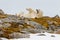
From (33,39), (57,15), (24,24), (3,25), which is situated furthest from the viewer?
(57,15)

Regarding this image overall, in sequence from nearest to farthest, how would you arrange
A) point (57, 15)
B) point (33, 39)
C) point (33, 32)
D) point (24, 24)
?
point (33, 39)
point (33, 32)
point (24, 24)
point (57, 15)

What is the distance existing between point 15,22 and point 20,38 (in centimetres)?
417

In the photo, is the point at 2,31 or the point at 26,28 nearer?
the point at 2,31

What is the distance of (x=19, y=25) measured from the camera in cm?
1435

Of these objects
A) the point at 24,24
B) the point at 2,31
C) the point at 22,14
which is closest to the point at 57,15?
the point at 22,14

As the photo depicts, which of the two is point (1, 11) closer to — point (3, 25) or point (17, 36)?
point (3, 25)

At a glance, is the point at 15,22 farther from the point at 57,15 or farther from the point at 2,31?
the point at 57,15

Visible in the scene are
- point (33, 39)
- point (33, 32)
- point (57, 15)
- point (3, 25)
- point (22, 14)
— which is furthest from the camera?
point (57, 15)

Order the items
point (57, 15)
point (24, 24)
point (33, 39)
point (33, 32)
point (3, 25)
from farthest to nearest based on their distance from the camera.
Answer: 1. point (57, 15)
2. point (24, 24)
3. point (3, 25)
4. point (33, 32)
5. point (33, 39)

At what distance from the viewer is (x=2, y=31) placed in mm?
11750

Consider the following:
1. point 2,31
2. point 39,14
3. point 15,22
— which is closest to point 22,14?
point 39,14

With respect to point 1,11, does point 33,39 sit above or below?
below

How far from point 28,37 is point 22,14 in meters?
9.14

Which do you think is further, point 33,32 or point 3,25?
point 3,25
